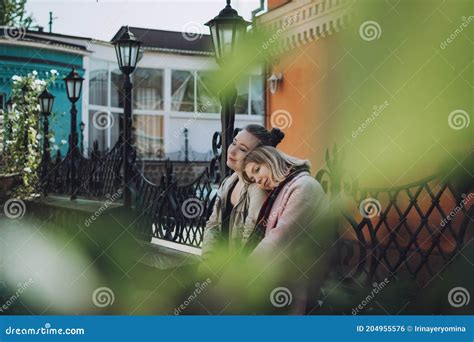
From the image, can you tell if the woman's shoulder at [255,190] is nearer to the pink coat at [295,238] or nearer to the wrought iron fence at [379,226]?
the pink coat at [295,238]

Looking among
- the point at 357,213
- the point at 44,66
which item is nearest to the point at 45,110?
the point at 44,66

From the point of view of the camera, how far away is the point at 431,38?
5926 mm

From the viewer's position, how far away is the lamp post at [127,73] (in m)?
7.00

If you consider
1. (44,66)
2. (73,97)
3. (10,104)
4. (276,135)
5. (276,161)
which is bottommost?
(276,161)

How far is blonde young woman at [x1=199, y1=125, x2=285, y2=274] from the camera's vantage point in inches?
134

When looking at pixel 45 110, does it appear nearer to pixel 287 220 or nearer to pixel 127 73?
pixel 127 73

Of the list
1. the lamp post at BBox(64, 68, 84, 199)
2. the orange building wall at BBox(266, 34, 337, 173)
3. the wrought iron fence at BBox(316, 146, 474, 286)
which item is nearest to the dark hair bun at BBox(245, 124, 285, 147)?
the wrought iron fence at BBox(316, 146, 474, 286)

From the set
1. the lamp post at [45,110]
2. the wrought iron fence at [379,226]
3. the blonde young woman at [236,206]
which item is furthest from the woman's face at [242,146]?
the lamp post at [45,110]

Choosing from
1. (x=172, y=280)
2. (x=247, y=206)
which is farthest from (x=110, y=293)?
(x=247, y=206)

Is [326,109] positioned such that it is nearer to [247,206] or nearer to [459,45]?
[459,45]

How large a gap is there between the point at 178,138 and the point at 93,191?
1380 cm

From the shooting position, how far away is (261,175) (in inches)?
132

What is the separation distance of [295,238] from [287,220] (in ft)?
0.38

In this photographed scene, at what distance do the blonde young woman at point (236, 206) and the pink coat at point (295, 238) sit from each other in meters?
0.19
